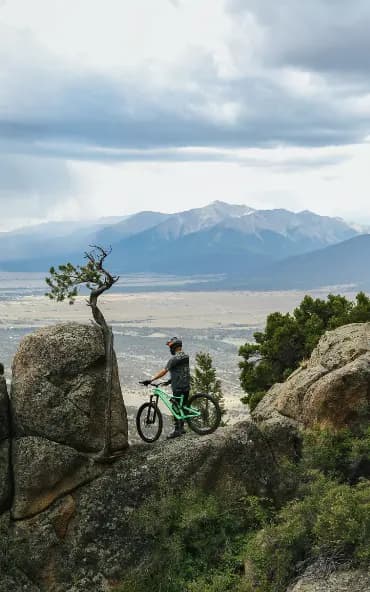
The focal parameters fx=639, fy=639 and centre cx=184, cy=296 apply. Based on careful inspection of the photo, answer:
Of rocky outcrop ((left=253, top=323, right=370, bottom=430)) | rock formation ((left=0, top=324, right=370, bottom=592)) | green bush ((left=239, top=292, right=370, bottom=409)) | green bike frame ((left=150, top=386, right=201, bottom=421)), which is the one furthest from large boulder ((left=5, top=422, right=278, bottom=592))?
green bush ((left=239, top=292, right=370, bottom=409))

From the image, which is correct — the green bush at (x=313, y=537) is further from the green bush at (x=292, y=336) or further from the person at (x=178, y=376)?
the green bush at (x=292, y=336)

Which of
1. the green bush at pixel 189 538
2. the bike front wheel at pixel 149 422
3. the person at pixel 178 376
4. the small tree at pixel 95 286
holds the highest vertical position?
the small tree at pixel 95 286

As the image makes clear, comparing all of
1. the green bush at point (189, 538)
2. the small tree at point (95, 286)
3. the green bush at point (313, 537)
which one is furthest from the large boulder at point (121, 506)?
the green bush at point (313, 537)

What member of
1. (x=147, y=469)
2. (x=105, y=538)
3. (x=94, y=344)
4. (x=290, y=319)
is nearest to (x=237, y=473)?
(x=147, y=469)

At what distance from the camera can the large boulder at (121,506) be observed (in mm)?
20797

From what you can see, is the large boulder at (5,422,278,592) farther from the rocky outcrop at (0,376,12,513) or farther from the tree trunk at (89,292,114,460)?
the rocky outcrop at (0,376,12,513)

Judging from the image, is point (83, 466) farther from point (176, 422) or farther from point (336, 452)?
point (336, 452)

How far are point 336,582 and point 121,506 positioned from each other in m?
8.02

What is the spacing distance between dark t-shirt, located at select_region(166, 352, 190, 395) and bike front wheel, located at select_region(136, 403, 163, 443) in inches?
49.5

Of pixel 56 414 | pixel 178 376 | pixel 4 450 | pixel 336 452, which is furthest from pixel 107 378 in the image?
pixel 336 452

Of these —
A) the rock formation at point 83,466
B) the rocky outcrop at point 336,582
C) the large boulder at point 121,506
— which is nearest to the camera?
the rocky outcrop at point 336,582

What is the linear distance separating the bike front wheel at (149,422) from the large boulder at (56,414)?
4.43 feet

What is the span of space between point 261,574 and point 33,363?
401 inches

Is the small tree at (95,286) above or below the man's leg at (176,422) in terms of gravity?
above
